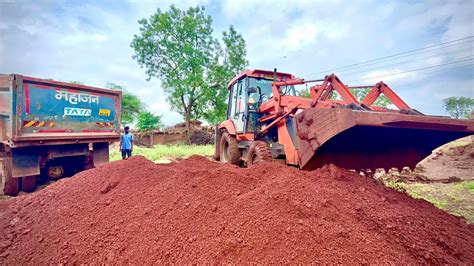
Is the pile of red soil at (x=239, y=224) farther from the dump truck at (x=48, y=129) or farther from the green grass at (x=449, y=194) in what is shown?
the dump truck at (x=48, y=129)

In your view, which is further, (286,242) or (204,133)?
(204,133)

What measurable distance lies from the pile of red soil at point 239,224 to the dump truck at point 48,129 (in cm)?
251

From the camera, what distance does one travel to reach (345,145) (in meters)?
3.89

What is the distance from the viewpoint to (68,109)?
258 inches

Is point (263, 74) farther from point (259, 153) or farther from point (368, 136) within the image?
point (368, 136)

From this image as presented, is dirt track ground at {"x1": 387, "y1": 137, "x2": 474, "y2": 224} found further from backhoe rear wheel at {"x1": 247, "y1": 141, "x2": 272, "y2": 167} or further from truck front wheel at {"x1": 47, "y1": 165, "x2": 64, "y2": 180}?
truck front wheel at {"x1": 47, "y1": 165, "x2": 64, "y2": 180}

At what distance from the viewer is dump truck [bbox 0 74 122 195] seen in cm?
546

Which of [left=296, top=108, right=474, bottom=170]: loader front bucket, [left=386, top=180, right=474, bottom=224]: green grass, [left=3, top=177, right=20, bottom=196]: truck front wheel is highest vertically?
[left=296, top=108, right=474, bottom=170]: loader front bucket

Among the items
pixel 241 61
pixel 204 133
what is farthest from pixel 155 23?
pixel 204 133

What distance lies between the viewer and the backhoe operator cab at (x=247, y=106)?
6.41 metres

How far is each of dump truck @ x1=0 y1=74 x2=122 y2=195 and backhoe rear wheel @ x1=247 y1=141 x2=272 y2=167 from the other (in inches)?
172

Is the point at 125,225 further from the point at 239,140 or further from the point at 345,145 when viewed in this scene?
the point at 239,140

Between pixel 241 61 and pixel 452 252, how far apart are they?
70.7 ft

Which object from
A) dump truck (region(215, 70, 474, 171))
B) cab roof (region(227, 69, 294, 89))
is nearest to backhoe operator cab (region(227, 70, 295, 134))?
cab roof (region(227, 69, 294, 89))
